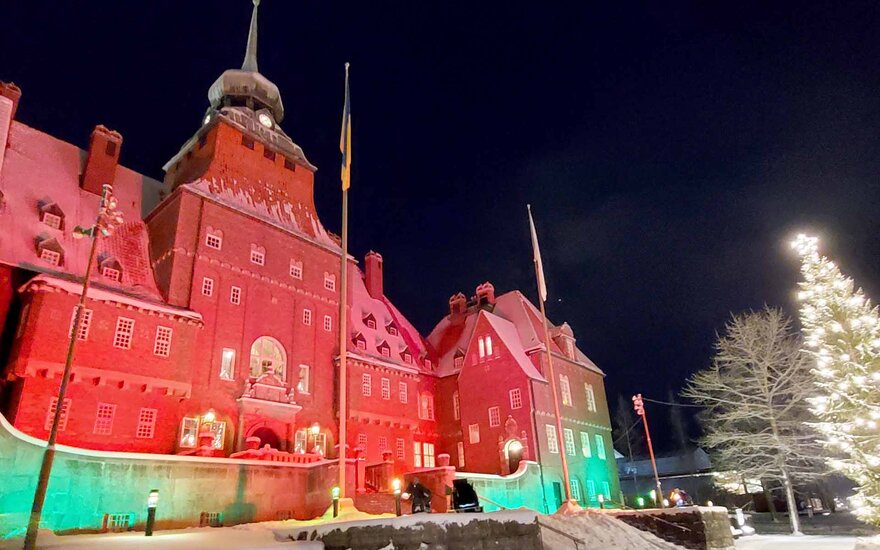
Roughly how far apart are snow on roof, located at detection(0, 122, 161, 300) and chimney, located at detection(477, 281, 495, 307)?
29.8 m

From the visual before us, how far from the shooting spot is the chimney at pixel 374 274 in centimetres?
4897

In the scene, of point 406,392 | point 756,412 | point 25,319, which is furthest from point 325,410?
point 756,412

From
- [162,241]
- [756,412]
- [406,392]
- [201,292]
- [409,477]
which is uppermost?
[162,241]

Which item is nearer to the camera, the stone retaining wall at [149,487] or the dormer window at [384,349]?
the stone retaining wall at [149,487]

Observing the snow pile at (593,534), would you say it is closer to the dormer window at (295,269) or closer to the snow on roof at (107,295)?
the snow on roof at (107,295)

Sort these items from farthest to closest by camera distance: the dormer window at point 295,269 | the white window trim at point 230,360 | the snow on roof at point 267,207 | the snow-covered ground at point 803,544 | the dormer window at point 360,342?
the dormer window at point 360,342, the dormer window at point 295,269, the snow on roof at point 267,207, the white window trim at point 230,360, the snow-covered ground at point 803,544

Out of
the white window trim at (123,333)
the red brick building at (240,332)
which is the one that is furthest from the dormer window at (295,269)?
the white window trim at (123,333)

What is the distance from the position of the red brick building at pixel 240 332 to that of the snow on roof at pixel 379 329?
0.20 m

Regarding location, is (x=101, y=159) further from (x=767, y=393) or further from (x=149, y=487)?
(x=767, y=393)

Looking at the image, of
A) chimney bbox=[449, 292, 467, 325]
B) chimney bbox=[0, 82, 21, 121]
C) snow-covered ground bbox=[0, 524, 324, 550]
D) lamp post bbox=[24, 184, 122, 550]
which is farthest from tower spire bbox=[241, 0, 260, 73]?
snow-covered ground bbox=[0, 524, 324, 550]

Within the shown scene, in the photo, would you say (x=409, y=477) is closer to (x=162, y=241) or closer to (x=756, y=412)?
(x=162, y=241)

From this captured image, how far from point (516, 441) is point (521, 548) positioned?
96.4ft

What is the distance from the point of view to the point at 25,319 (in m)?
25.3

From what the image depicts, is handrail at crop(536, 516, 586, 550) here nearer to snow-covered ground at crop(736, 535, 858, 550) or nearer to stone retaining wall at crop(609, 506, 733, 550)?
stone retaining wall at crop(609, 506, 733, 550)
